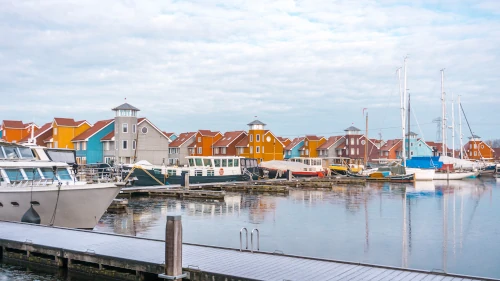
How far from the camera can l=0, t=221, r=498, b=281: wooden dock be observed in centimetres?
1243

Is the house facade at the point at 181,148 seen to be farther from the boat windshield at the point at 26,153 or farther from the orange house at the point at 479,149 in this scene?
the orange house at the point at 479,149

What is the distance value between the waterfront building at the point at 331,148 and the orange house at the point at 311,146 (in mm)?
1110

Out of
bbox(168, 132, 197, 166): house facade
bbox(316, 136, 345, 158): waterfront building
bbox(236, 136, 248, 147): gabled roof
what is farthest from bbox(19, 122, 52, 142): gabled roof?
bbox(316, 136, 345, 158): waterfront building

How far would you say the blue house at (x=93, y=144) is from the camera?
230ft

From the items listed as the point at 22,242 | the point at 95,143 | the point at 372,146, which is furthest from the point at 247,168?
the point at 372,146

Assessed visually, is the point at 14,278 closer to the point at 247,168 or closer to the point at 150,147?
the point at 247,168

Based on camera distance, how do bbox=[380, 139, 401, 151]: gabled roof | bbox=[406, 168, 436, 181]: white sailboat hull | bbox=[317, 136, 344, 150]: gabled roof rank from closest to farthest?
1. bbox=[406, 168, 436, 181]: white sailboat hull
2. bbox=[317, 136, 344, 150]: gabled roof
3. bbox=[380, 139, 401, 151]: gabled roof

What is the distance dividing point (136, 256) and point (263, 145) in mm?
71379

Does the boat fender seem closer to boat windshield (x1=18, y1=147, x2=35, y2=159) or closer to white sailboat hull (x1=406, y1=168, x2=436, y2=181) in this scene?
boat windshield (x1=18, y1=147, x2=35, y2=159)

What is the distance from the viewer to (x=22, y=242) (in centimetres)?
1681

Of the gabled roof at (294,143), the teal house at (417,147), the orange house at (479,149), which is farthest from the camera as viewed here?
the orange house at (479,149)

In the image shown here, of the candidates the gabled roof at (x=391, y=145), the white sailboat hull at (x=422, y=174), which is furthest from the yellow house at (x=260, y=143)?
the gabled roof at (x=391, y=145)

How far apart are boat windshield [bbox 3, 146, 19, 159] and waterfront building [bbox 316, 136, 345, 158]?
79.4 meters

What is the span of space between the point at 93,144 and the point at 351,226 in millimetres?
51354
